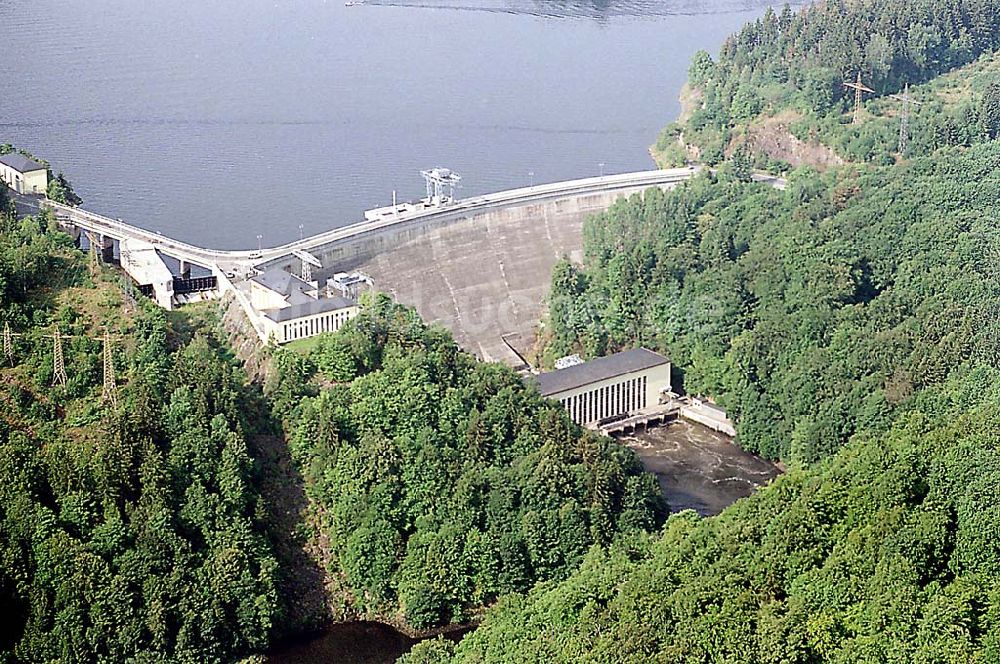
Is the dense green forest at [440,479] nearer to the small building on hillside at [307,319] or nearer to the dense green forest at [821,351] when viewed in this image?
the dense green forest at [821,351]

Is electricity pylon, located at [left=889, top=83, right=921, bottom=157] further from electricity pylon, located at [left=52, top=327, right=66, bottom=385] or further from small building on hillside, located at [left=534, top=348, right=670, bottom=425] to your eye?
electricity pylon, located at [left=52, top=327, right=66, bottom=385]

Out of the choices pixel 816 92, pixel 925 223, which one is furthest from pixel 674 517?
pixel 816 92

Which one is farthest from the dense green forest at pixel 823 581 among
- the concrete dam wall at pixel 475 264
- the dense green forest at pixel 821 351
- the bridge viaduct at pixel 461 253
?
the concrete dam wall at pixel 475 264

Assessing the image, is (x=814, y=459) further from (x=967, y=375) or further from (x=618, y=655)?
(x=618, y=655)

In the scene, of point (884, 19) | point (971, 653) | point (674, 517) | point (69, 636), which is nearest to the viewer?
point (971, 653)

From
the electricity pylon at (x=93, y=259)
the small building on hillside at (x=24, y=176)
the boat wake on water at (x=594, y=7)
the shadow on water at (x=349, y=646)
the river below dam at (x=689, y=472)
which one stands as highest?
the boat wake on water at (x=594, y=7)

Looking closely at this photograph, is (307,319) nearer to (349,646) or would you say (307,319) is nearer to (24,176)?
(349,646)

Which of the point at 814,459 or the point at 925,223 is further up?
the point at 925,223

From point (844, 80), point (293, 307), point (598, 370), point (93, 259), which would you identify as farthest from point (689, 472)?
point (844, 80)
